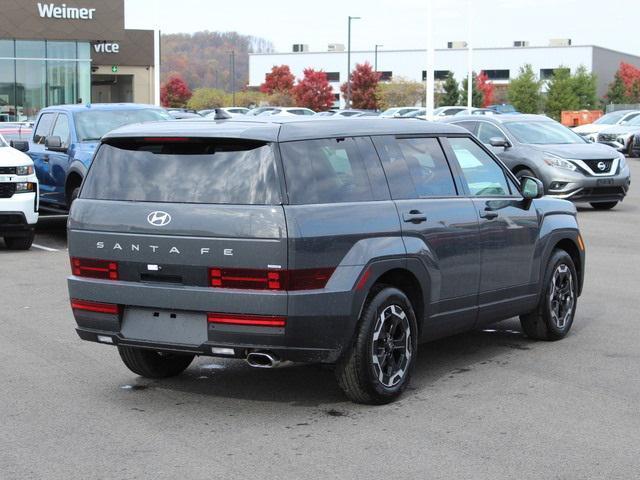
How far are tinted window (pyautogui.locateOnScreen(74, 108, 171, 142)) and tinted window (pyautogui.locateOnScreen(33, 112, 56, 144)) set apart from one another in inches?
32.8

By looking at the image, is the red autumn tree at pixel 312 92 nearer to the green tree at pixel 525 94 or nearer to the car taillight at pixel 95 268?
the green tree at pixel 525 94

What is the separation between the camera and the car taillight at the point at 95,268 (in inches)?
268

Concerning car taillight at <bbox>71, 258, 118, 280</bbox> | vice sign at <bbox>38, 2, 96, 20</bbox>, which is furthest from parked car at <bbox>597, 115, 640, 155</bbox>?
car taillight at <bbox>71, 258, 118, 280</bbox>

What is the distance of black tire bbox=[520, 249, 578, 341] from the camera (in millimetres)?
8773

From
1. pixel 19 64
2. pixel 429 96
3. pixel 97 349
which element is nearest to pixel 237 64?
pixel 19 64

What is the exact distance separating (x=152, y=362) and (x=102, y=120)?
9.69 meters

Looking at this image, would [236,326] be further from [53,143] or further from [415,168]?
[53,143]

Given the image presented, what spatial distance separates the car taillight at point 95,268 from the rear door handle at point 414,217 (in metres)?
1.84

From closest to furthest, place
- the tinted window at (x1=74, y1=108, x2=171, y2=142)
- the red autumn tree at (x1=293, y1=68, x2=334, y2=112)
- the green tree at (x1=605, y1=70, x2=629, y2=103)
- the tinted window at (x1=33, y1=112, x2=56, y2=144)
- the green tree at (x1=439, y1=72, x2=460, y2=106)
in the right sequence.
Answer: the tinted window at (x1=74, y1=108, x2=171, y2=142), the tinted window at (x1=33, y1=112, x2=56, y2=144), the green tree at (x1=439, y1=72, x2=460, y2=106), the red autumn tree at (x1=293, y1=68, x2=334, y2=112), the green tree at (x1=605, y1=70, x2=629, y2=103)

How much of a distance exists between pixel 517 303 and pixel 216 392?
96.4 inches

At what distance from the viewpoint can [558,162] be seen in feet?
66.0

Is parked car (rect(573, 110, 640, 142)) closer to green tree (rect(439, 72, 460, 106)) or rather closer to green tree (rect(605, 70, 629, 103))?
green tree (rect(439, 72, 460, 106))

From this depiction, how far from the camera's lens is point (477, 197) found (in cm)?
798

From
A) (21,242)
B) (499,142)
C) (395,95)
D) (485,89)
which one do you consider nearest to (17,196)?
(21,242)
